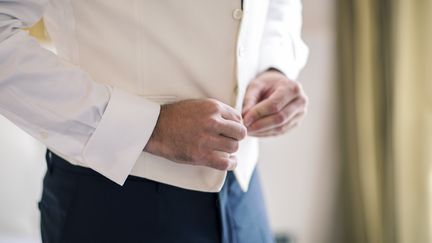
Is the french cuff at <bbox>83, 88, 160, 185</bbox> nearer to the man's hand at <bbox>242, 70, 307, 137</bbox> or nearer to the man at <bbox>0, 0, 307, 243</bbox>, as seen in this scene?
the man at <bbox>0, 0, 307, 243</bbox>

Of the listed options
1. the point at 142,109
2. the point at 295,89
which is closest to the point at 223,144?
the point at 142,109

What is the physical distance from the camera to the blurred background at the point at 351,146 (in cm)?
142

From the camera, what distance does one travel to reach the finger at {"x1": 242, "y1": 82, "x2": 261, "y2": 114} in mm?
792

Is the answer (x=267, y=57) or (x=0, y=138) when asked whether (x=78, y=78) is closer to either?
(x=267, y=57)

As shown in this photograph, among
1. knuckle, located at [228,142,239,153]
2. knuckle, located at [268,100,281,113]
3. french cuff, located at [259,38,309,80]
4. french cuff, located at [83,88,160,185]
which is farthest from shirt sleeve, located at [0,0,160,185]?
french cuff, located at [259,38,309,80]

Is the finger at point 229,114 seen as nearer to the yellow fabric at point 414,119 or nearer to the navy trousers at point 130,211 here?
the navy trousers at point 130,211

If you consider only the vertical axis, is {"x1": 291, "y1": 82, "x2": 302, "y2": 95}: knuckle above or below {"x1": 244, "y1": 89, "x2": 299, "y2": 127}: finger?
above

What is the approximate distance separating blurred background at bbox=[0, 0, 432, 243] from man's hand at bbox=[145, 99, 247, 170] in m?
0.95

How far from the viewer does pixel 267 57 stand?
0.92 meters

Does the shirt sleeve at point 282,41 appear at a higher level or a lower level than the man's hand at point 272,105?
higher

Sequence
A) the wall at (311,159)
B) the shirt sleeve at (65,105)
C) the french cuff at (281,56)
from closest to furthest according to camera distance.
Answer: the shirt sleeve at (65,105) → the french cuff at (281,56) → the wall at (311,159)

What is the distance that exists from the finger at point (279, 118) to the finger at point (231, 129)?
5.0 inches

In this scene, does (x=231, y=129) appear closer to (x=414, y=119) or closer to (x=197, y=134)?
(x=197, y=134)

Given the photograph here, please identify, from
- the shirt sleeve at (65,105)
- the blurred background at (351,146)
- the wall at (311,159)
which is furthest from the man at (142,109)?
the wall at (311,159)
